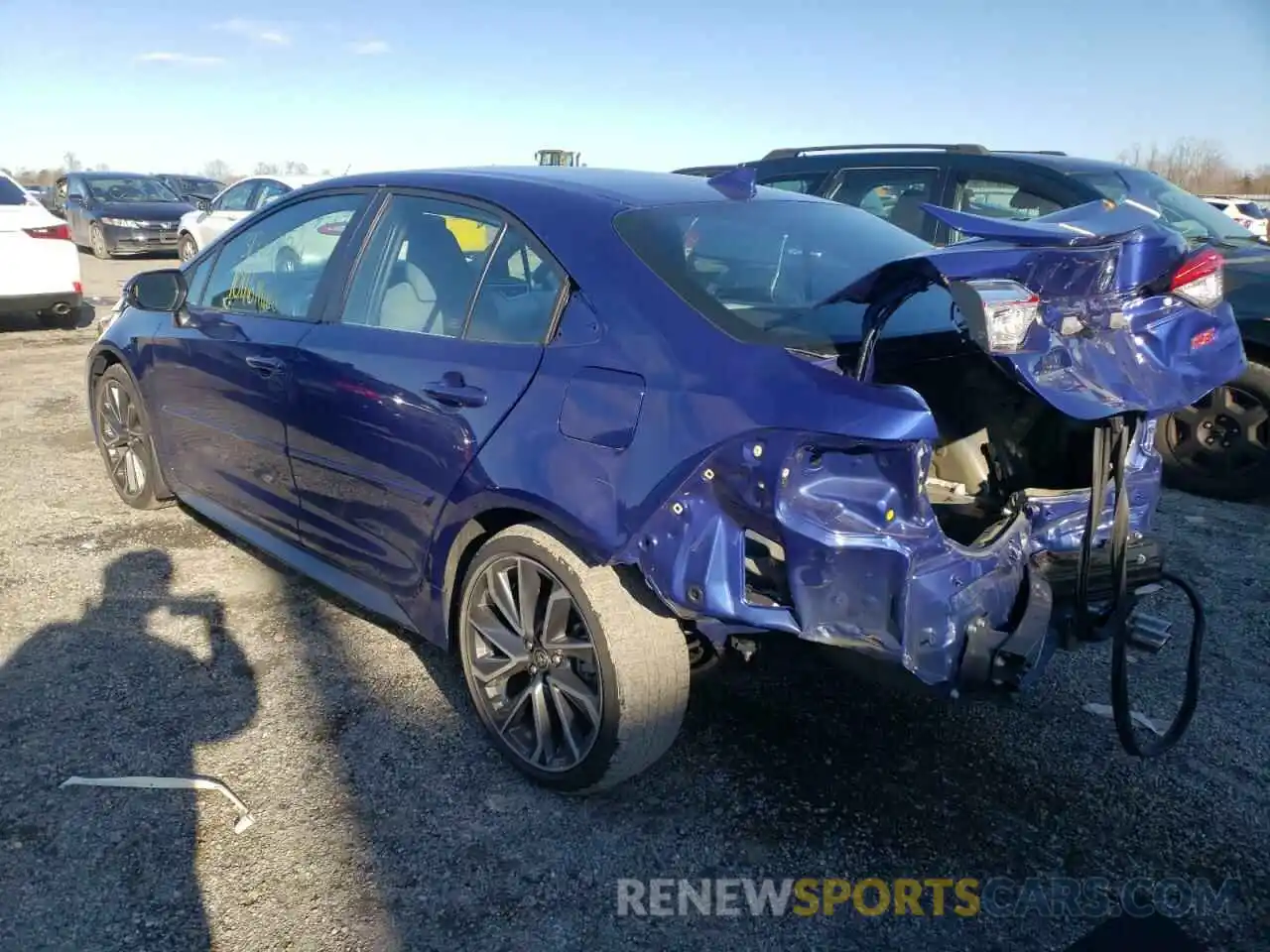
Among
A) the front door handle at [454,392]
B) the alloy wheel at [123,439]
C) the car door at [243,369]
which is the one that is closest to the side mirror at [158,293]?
the car door at [243,369]

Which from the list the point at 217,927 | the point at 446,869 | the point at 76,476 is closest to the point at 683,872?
the point at 446,869

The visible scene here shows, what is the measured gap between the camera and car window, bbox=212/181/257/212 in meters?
15.2

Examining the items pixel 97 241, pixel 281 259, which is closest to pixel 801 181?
pixel 281 259

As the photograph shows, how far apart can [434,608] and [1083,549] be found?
1.84m

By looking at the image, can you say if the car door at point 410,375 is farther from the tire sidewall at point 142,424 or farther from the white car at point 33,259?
the white car at point 33,259

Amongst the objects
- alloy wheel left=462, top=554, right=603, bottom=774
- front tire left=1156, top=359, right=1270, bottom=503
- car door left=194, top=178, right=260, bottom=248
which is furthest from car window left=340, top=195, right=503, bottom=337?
car door left=194, top=178, right=260, bottom=248

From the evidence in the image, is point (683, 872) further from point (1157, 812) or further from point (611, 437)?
point (1157, 812)

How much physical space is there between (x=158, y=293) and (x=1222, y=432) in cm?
520

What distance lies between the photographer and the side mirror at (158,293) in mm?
4113

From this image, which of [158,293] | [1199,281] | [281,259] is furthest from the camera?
[158,293]

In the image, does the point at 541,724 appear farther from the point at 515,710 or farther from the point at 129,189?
the point at 129,189

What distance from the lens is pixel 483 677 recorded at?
2.94 metres

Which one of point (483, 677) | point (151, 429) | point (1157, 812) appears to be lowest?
point (1157, 812)

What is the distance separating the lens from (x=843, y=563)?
2.17 metres
